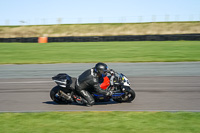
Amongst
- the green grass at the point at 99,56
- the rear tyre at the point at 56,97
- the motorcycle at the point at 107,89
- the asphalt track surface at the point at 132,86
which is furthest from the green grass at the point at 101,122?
the green grass at the point at 99,56

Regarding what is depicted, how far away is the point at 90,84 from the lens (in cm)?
892

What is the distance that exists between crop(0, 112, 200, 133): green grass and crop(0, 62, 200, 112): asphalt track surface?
803 millimetres

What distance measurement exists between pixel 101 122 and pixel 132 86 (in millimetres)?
5238

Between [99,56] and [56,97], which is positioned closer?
[56,97]

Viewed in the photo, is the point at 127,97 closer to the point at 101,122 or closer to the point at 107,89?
the point at 107,89

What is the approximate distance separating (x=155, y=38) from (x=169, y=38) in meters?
1.40

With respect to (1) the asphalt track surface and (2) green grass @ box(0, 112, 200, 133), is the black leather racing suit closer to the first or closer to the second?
(1) the asphalt track surface

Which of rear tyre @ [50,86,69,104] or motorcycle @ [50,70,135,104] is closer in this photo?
motorcycle @ [50,70,135,104]

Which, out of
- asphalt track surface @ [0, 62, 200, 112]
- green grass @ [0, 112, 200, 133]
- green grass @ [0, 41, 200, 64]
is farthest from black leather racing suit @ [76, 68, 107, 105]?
green grass @ [0, 41, 200, 64]

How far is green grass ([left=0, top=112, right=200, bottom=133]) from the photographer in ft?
21.6

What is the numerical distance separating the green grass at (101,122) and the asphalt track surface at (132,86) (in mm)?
803

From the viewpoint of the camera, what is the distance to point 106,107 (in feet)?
29.4

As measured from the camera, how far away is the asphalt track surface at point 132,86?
356 inches

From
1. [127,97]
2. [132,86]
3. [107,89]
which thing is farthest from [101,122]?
[132,86]
